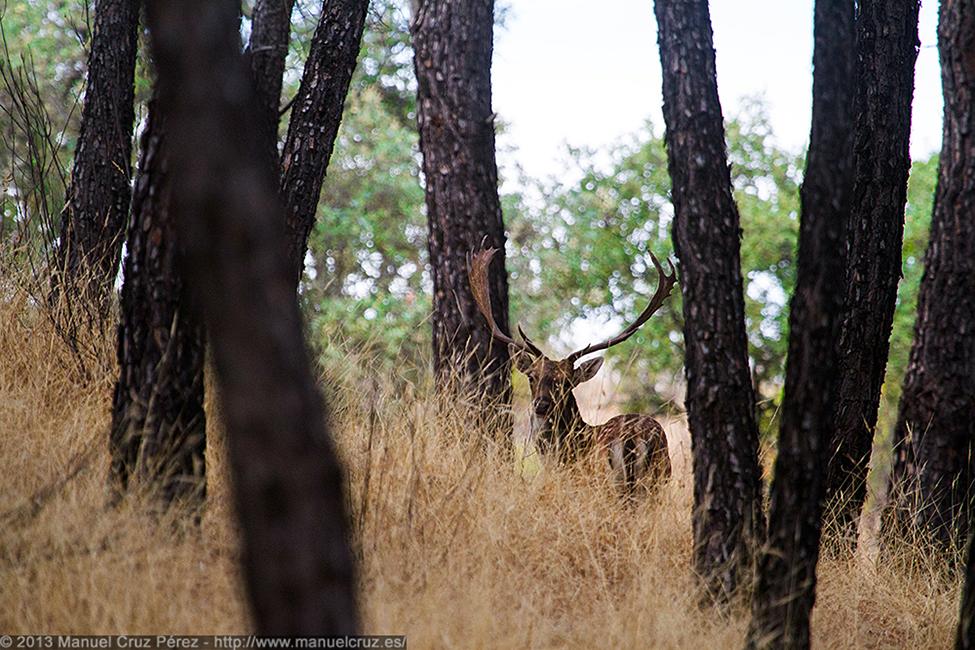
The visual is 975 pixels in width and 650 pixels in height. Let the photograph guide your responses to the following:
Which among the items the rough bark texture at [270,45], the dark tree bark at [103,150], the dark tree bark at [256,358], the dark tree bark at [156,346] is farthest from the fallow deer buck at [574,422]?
the dark tree bark at [256,358]

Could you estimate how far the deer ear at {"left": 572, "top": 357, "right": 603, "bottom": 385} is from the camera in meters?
6.30

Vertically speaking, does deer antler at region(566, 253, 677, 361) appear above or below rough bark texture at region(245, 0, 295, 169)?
below

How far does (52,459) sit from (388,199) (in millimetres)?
15073

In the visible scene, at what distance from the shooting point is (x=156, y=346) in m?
4.25

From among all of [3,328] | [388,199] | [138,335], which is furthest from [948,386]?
[388,199]

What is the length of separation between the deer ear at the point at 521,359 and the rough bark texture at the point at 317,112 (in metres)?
1.47

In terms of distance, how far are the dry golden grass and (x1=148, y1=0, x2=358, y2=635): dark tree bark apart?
114cm

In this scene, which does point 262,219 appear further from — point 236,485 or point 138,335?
point 138,335

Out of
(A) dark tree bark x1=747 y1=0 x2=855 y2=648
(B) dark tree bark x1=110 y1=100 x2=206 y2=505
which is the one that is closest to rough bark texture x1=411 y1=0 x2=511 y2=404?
(B) dark tree bark x1=110 y1=100 x2=206 y2=505

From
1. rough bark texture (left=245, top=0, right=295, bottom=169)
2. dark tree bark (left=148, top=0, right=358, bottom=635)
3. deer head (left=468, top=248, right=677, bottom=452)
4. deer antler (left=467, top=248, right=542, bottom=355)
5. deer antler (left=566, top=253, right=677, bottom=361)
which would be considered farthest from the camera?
deer antler (left=467, top=248, right=542, bottom=355)

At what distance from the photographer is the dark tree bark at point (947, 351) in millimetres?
5582

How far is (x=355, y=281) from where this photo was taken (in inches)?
768

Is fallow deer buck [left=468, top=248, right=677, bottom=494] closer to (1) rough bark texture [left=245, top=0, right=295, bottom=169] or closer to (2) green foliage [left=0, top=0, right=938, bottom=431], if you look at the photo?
(1) rough bark texture [left=245, top=0, right=295, bottom=169]

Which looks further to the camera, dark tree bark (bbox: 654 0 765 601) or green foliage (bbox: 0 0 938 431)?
green foliage (bbox: 0 0 938 431)
